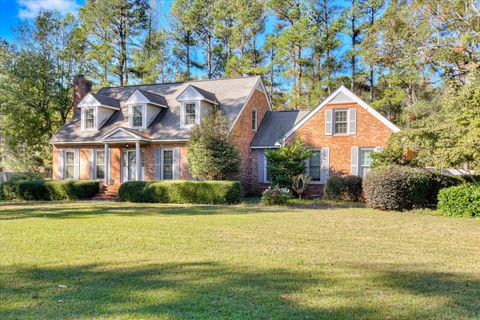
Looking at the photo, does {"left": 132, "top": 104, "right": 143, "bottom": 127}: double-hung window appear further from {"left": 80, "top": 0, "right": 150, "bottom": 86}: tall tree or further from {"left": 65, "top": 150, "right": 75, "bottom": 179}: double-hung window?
{"left": 80, "top": 0, "right": 150, "bottom": 86}: tall tree

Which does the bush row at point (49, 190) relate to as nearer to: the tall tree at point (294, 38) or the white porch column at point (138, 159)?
the white porch column at point (138, 159)

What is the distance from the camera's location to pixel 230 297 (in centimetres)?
474

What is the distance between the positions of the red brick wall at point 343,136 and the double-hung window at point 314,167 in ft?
1.94

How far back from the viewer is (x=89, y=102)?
2377cm

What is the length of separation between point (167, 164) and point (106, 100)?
6323 mm

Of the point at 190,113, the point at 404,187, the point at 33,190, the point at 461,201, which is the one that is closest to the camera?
the point at 461,201

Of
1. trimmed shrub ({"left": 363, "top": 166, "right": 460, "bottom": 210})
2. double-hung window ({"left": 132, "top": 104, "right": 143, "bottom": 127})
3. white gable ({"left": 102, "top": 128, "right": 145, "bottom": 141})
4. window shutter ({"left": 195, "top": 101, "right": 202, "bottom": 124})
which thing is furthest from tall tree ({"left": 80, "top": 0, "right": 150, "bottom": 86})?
trimmed shrub ({"left": 363, "top": 166, "right": 460, "bottom": 210})

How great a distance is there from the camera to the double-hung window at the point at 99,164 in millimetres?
23203

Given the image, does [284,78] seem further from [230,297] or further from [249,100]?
[230,297]

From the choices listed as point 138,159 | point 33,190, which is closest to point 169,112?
point 138,159

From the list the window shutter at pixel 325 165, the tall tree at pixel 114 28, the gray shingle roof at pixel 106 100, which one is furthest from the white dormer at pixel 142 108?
the tall tree at pixel 114 28

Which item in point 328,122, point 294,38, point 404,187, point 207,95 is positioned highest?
point 294,38

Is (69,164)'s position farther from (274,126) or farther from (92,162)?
(274,126)

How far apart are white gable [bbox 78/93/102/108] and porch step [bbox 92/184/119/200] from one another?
4.98 m
